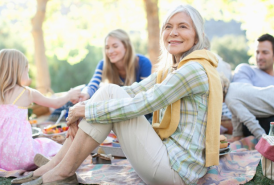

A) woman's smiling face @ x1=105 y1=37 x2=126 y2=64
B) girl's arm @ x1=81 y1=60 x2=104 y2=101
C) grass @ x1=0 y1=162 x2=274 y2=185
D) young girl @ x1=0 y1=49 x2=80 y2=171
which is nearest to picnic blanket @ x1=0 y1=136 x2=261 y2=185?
grass @ x1=0 y1=162 x2=274 y2=185

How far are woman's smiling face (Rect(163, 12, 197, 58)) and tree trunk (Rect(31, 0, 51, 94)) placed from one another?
6.52m

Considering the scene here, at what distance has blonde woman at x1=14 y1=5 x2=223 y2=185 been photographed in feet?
6.24

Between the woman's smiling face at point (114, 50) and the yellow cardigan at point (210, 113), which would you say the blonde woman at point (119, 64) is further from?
the yellow cardigan at point (210, 113)

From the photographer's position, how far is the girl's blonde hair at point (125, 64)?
399cm

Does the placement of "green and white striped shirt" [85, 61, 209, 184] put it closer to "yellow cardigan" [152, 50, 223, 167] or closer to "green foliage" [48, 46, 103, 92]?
"yellow cardigan" [152, 50, 223, 167]

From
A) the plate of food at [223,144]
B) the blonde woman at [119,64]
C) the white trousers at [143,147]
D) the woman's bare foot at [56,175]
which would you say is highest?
the blonde woman at [119,64]

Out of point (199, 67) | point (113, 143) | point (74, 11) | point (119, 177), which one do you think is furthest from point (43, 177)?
point (74, 11)

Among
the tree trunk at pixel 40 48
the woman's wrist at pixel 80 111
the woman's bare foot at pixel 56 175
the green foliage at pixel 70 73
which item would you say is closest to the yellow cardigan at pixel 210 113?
the woman's wrist at pixel 80 111

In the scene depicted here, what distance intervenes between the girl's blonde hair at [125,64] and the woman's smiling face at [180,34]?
5.87 feet

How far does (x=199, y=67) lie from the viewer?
1.92 meters

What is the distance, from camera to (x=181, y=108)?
201 cm

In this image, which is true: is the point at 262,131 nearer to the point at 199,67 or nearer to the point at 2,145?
the point at 199,67

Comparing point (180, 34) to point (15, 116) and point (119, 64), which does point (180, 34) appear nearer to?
point (15, 116)

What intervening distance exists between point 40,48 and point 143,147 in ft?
23.7
